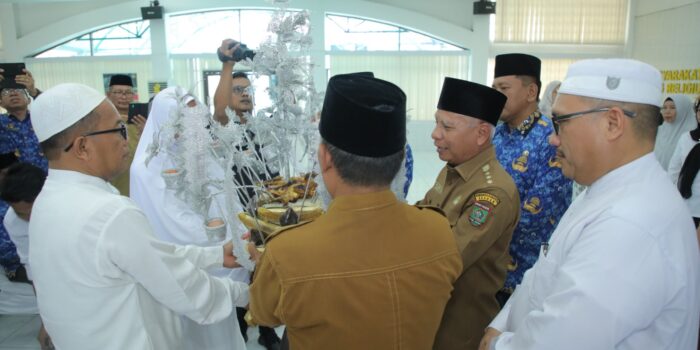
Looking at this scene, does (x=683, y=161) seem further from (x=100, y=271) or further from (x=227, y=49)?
(x=100, y=271)

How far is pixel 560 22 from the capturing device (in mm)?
10234

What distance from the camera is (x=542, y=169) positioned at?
6.71 feet

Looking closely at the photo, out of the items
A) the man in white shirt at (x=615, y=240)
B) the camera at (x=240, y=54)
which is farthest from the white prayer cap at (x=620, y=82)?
the camera at (x=240, y=54)

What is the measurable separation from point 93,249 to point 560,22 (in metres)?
11.3

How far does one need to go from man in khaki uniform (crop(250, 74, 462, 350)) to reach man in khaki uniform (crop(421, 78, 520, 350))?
45cm

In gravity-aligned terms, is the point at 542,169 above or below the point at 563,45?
below

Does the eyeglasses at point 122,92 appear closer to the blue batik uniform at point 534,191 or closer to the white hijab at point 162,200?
the white hijab at point 162,200

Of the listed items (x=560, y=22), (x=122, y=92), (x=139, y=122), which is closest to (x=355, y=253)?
(x=139, y=122)

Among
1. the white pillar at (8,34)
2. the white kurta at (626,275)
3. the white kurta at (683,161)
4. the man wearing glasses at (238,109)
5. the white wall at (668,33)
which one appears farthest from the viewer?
the white pillar at (8,34)

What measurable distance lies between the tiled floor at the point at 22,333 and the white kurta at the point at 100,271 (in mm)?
1620

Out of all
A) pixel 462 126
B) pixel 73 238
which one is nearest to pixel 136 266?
pixel 73 238

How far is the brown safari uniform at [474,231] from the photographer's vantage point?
4.55 ft

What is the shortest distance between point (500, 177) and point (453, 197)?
0.18 meters

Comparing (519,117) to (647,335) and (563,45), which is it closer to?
(647,335)
